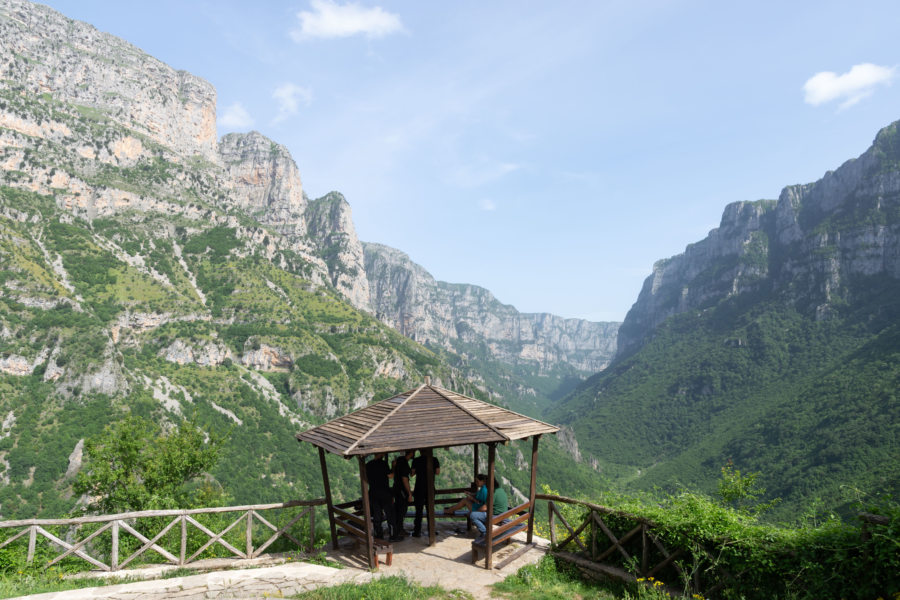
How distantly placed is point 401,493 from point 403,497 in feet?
0.37

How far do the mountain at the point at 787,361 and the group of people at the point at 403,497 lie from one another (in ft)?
200

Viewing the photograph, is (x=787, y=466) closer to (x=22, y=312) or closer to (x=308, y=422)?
(x=308, y=422)

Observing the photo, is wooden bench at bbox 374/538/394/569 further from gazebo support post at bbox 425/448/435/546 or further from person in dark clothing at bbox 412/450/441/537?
person in dark clothing at bbox 412/450/441/537

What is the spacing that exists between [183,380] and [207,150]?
457 feet

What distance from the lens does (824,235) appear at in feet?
448

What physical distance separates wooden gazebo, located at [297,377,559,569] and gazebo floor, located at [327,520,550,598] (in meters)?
0.31

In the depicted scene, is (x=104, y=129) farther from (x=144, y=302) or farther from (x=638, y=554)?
(x=638, y=554)

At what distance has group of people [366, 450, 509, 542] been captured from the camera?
10328mm

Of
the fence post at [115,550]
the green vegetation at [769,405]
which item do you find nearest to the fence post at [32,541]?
the fence post at [115,550]

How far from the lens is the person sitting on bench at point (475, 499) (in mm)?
10625

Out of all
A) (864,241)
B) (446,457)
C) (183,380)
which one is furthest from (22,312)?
(864,241)

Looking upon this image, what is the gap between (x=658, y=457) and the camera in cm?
13738

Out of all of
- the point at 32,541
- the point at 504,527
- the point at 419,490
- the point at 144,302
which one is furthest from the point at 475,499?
the point at 144,302

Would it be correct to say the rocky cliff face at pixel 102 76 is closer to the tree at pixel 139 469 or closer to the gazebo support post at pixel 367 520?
the tree at pixel 139 469
